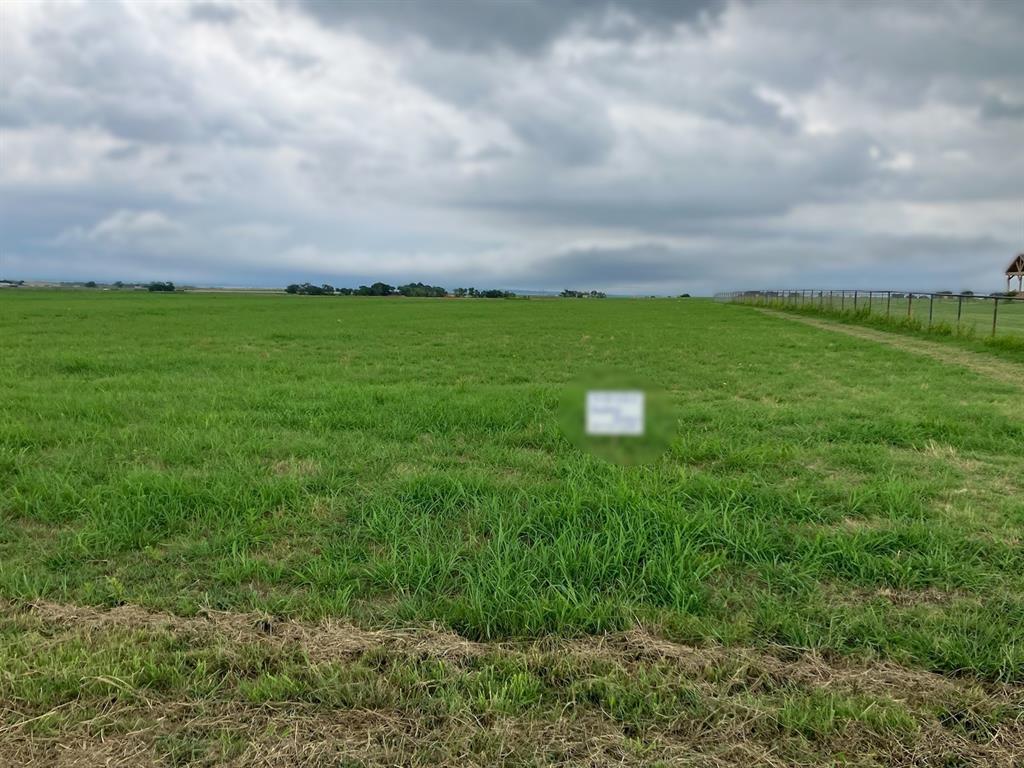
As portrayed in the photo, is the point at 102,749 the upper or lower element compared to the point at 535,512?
lower

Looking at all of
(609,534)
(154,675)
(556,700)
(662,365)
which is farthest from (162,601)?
(662,365)

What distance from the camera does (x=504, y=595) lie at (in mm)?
2838

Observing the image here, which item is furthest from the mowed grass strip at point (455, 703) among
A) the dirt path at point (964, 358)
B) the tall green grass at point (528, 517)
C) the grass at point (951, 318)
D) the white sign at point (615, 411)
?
the grass at point (951, 318)

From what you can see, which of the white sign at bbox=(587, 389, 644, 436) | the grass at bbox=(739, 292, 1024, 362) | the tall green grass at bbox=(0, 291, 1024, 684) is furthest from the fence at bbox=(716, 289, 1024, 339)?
the white sign at bbox=(587, 389, 644, 436)

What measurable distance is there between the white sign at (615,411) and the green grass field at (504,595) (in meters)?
0.50

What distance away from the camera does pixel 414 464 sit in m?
4.90

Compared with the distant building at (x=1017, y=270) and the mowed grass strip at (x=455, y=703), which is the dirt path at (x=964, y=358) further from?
the distant building at (x=1017, y=270)

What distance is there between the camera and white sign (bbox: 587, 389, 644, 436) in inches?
149

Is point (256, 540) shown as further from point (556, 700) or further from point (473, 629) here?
point (556, 700)

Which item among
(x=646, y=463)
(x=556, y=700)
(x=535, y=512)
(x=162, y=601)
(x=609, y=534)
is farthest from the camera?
(x=646, y=463)

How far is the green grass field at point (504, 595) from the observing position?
6.85 ft

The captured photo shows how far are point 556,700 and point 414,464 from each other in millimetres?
2903

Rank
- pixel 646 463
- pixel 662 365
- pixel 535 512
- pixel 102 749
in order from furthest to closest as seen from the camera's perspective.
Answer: pixel 662 365 < pixel 646 463 < pixel 535 512 < pixel 102 749

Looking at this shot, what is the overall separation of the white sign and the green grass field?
503mm
